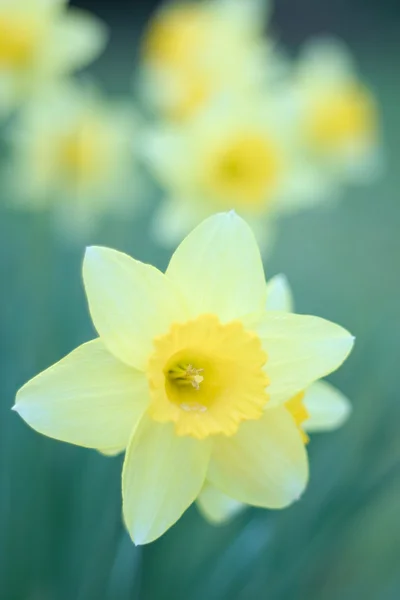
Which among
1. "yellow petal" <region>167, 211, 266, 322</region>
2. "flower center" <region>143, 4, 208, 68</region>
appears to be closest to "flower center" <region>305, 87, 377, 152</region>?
"flower center" <region>143, 4, 208, 68</region>

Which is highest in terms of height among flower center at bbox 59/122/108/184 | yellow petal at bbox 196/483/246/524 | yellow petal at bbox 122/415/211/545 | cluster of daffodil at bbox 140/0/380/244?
cluster of daffodil at bbox 140/0/380/244

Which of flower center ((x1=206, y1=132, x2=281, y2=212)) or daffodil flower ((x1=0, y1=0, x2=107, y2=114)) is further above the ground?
daffodil flower ((x1=0, y1=0, x2=107, y2=114))

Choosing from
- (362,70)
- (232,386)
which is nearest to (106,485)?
(232,386)

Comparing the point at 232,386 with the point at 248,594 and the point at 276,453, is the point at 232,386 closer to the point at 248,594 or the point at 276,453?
the point at 276,453

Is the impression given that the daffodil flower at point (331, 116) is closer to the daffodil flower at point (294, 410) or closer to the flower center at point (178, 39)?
the flower center at point (178, 39)

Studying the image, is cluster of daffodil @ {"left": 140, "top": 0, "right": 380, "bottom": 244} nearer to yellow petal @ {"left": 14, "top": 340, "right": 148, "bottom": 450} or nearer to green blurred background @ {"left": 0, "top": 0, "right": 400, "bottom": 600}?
green blurred background @ {"left": 0, "top": 0, "right": 400, "bottom": 600}

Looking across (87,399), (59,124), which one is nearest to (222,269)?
(87,399)

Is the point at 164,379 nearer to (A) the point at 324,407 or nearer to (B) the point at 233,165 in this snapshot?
(A) the point at 324,407
